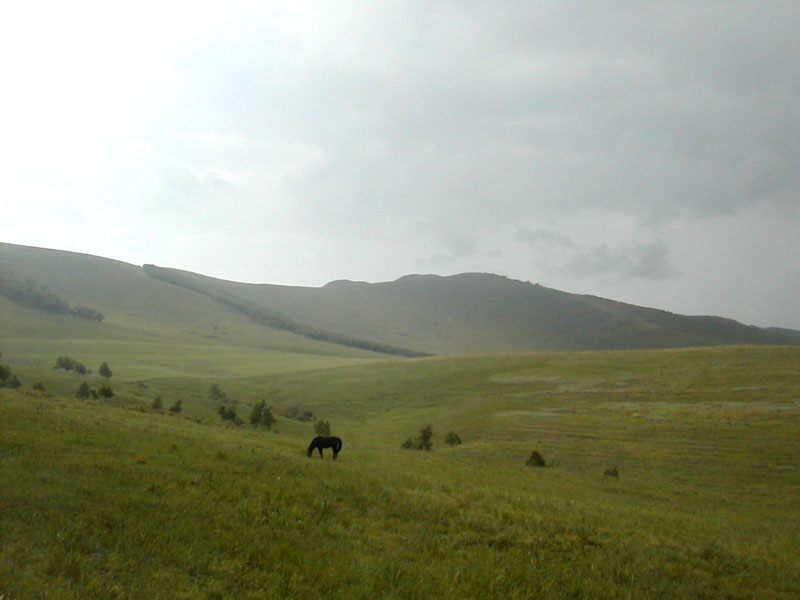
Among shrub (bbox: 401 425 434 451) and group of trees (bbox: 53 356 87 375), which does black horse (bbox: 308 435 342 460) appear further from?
group of trees (bbox: 53 356 87 375)

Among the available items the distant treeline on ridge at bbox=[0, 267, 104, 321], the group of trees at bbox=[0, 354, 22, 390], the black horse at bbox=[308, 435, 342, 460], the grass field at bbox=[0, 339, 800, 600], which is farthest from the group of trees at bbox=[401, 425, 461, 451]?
the distant treeline on ridge at bbox=[0, 267, 104, 321]

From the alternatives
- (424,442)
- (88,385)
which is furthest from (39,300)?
(424,442)

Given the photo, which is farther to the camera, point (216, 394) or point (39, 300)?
Answer: point (39, 300)

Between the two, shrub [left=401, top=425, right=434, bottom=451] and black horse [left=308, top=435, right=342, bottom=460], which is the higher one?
black horse [left=308, top=435, right=342, bottom=460]

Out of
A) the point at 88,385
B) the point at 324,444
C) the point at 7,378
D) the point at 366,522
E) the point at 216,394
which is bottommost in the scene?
the point at 216,394

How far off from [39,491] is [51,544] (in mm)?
2802

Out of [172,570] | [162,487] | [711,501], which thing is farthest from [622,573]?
[711,501]

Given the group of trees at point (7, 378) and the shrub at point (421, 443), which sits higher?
the group of trees at point (7, 378)

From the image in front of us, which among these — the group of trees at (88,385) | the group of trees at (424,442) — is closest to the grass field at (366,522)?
the group of trees at (424,442)

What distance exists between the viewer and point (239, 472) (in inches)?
591

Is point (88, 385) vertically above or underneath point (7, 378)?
underneath

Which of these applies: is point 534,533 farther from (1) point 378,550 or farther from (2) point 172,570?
(2) point 172,570

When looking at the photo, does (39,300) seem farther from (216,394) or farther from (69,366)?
(216,394)

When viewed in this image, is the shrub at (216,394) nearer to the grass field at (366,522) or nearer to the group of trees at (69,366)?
the group of trees at (69,366)
